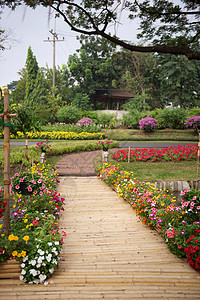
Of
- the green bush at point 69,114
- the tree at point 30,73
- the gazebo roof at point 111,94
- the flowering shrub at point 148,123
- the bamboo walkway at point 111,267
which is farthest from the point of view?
the tree at point 30,73

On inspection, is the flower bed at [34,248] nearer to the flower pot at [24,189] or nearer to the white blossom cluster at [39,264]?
the white blossom cluster at [39,264]

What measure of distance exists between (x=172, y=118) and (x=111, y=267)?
1913 cm

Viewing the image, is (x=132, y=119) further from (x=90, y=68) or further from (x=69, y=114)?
(x=90, y=68)

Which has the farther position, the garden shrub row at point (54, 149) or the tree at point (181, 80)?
the tree at point (181, 80)

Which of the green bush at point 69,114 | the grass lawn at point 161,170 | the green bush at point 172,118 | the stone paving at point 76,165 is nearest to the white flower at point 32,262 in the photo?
the grass lawn at point 161,170

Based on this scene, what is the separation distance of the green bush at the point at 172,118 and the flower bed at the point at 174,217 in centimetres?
1631

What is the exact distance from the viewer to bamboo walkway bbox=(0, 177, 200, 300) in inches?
94.7

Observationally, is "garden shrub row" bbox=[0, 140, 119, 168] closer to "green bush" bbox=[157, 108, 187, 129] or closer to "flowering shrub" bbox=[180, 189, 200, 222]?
"flowering shrub" bbox=[180, 189, 200, 222]

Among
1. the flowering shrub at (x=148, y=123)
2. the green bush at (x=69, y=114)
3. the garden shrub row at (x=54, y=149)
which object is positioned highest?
the green bush at (x=69, y=114)

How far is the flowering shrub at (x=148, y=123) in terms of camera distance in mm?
19344

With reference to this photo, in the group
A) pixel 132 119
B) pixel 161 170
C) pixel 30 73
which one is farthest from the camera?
pixel 30 73

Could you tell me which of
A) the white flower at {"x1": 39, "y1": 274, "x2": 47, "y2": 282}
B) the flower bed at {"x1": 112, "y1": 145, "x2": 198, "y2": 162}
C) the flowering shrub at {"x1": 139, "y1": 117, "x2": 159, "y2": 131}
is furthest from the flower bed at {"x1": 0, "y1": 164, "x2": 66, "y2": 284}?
the flowering shrub at {"x1": 139, "y1": 117, "x2": 159, "y2": 131}

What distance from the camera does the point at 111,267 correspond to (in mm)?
2895

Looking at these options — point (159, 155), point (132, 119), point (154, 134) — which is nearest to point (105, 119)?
point (132, 119)
